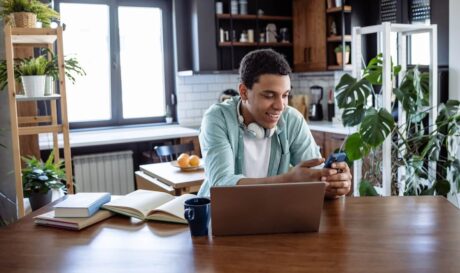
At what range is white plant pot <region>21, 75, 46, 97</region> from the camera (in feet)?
9.60

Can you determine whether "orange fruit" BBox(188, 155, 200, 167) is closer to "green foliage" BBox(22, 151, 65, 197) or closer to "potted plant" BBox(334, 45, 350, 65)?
"green foliage" BBox(22, 151, 65, 197)

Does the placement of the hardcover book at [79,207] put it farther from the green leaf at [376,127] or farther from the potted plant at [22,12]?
the green leaf at [376,127]

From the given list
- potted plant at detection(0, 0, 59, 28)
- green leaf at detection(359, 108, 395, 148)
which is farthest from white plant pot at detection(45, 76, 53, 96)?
green leaf at detection(359, 108, 395, 148)

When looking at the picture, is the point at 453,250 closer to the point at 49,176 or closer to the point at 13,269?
the point at 13,269

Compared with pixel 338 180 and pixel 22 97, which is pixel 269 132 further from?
pixel 22 97

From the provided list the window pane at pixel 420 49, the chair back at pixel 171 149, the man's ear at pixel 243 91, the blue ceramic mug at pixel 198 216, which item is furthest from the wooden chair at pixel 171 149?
the blue ceramic mug at pixel 198 216

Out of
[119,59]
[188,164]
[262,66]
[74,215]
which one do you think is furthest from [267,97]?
[119,59]

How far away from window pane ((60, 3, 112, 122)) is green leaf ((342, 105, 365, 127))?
2819mm

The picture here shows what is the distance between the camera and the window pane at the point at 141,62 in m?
5.18

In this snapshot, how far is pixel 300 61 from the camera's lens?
5484mm

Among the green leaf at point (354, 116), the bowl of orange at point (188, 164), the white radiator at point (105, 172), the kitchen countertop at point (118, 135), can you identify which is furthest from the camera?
the white radiator at point (105, 172)

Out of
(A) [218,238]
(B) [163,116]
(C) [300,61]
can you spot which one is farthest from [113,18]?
(A) [218,238]

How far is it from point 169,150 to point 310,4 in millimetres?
2347

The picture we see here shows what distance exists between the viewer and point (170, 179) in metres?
3.14
